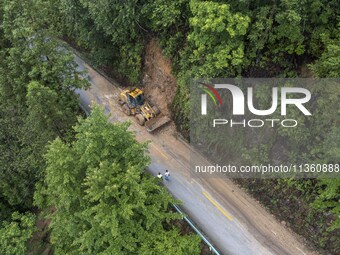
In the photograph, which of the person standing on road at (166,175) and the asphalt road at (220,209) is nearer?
the asphalt road at (220,209)

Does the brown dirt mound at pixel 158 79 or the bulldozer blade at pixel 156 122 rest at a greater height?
the brown dirt mound at pixel 158 79

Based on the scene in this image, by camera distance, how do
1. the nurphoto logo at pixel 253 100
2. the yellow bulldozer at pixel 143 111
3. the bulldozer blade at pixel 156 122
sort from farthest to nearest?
1. the yellow bulldozer at pixel 143 111
2. the bulldozer blade at pixel 156 122
3. the nurphoto logo at pixel 253 100

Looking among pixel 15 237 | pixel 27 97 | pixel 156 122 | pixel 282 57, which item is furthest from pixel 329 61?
pixel 15 237

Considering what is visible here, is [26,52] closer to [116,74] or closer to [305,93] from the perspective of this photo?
[116,74]

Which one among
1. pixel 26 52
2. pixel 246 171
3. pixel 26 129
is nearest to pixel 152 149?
pixel 246 171

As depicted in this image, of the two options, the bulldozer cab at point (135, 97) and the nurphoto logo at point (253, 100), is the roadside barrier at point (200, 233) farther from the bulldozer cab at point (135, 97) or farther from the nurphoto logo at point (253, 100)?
the bulldozer cab at point (135, 97)

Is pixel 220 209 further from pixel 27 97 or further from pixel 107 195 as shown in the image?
pixel 27 97

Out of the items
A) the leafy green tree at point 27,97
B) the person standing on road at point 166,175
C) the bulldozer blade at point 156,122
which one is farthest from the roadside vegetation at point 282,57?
the leafy green tree at point 27,97

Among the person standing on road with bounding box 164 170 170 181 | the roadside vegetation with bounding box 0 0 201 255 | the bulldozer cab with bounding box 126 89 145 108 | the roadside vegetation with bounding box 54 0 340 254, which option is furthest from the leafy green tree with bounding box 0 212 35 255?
the roadside vegetation with bounding box 54 0 340 254

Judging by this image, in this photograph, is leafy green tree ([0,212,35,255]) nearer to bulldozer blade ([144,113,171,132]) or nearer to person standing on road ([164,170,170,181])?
person standing on road ([164,170,170,181])
